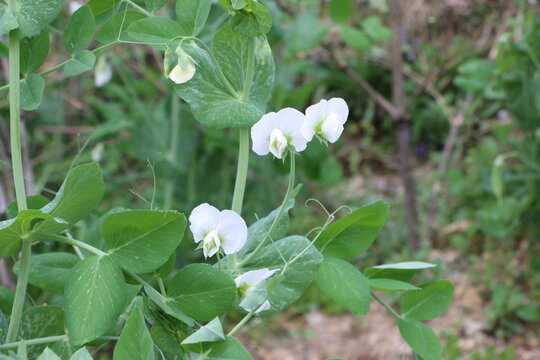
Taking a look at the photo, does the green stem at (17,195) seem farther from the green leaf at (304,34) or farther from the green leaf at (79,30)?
the green leaf at (304,34)

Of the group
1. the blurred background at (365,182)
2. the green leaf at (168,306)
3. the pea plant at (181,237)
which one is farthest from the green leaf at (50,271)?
the blurred background at (365,182)

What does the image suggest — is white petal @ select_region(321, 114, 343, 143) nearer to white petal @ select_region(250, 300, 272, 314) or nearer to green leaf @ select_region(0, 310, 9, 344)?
white petal @ select_region(250, 300, 272, 314)

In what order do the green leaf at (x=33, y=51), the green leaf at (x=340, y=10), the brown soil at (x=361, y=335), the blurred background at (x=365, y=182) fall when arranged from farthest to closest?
the brown soil at (x=361, y=335) < the blurred background at (x=365, y=182) < the green leaf at (x=340, y=10) < the green leaf at (x=33, y=51)

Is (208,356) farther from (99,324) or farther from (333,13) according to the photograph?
(333,13)

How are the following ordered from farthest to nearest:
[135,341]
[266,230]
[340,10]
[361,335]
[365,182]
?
[365,182]
[361,335]
[340,10]
[266,230]
[135,341]

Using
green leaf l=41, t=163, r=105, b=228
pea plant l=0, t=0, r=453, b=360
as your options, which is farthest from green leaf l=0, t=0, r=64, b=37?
green leaf l=41, t=163, r=105, b=228

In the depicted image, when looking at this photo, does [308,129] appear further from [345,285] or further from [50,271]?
[50,271]

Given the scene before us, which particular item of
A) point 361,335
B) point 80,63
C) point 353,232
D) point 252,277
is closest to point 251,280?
point 252,277
